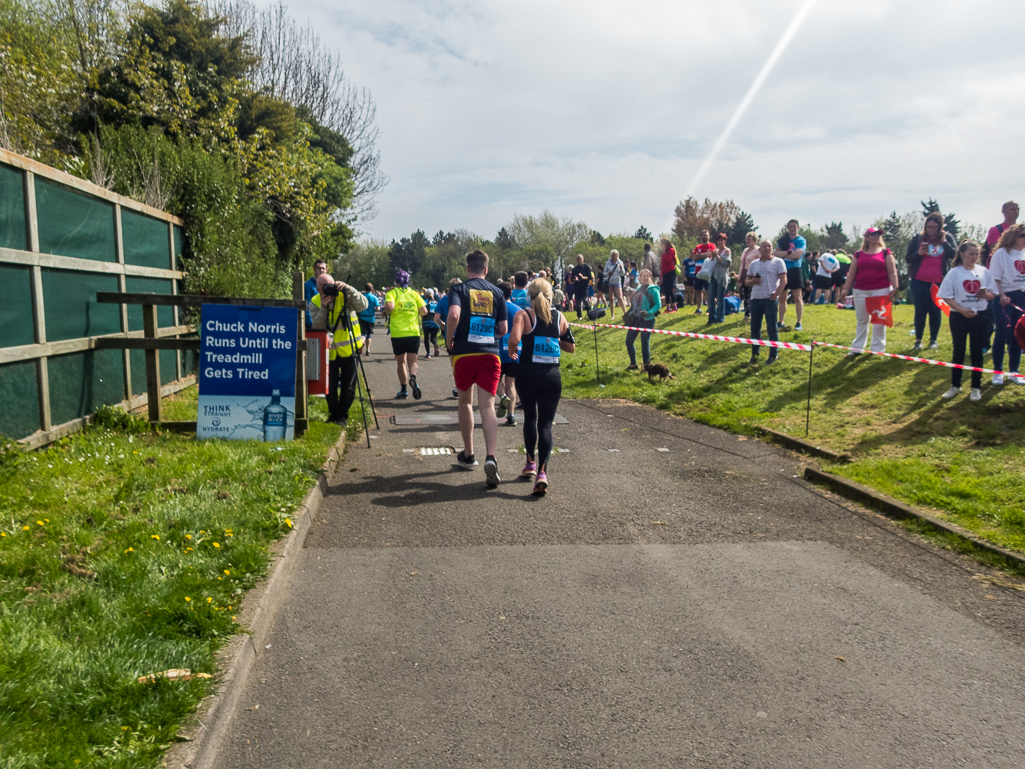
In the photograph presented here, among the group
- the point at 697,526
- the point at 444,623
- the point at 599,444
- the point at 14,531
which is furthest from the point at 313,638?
the point at 599,444

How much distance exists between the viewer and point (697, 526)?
6.01 m

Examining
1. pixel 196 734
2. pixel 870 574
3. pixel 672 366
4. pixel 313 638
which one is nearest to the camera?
pixel 196 734

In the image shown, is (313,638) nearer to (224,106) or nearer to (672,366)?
(672,366)

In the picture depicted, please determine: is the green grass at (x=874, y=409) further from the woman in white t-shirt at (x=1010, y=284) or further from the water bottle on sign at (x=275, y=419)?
the water bottle on sign at (x=275, y=419)

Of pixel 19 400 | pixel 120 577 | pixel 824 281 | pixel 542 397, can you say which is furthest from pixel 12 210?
pixel 824 281

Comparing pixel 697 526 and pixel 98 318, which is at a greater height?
pixel 98 318

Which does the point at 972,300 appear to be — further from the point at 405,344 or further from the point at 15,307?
the point at 15,307

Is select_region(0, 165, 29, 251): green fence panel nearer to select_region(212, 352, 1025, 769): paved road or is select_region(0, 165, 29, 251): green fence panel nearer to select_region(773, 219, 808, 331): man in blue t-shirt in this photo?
select_region(212, 352, 1025, 769): paved road

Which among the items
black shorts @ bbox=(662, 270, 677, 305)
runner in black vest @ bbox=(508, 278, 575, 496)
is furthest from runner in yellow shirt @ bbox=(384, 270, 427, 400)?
black shorts @ bbox=(662, 270, 677, 305)

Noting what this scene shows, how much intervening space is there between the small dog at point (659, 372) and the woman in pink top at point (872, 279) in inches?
126

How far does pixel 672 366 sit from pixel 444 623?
36.8ft

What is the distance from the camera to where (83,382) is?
302 inches

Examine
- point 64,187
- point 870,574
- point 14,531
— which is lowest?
point 870,574

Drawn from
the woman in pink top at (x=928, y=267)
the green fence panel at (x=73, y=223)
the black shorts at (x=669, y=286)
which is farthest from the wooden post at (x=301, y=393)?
the black shorts at (x=669, y=286)
